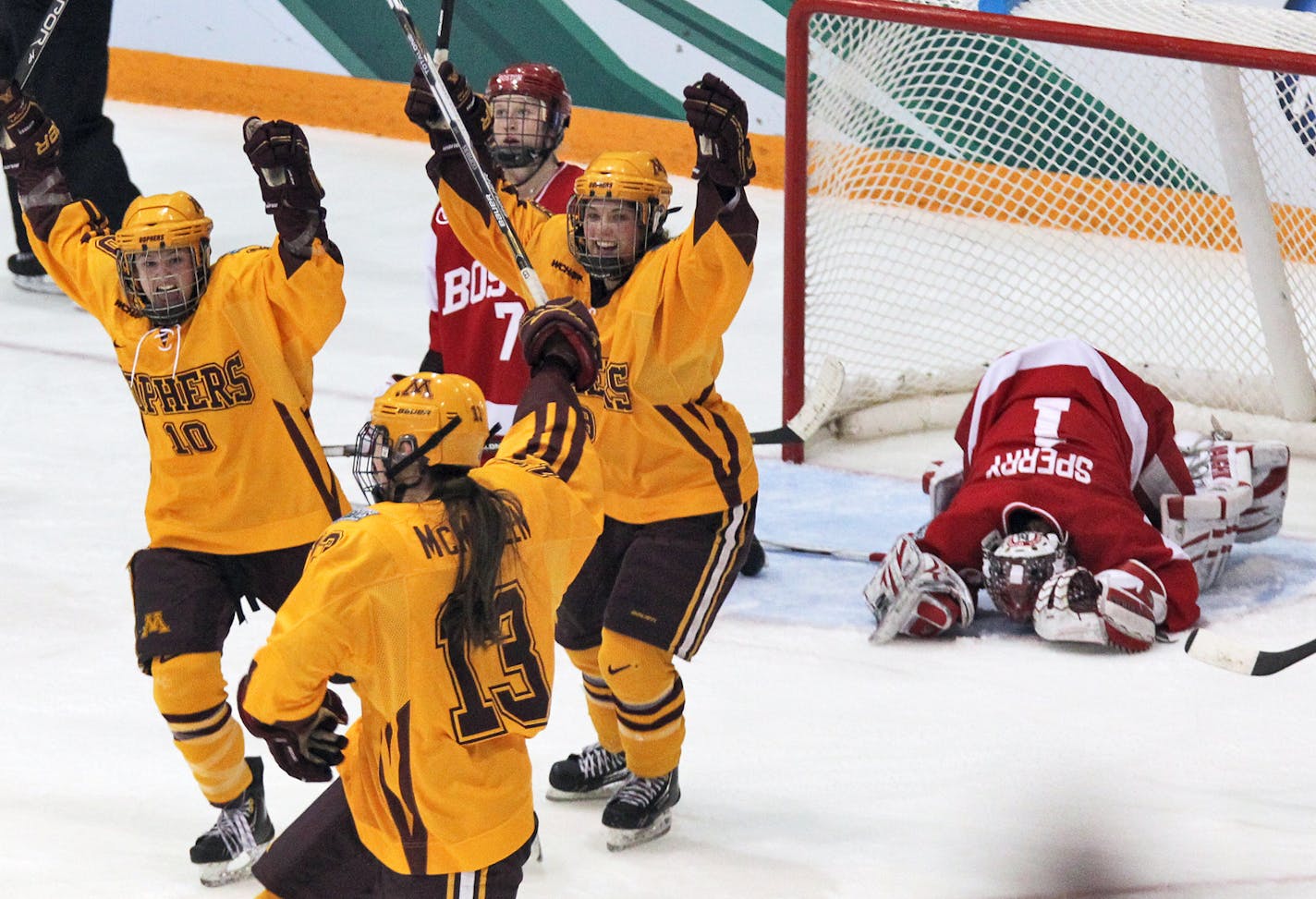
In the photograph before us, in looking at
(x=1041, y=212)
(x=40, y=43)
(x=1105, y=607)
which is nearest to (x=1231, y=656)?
(x=1105, y=607)

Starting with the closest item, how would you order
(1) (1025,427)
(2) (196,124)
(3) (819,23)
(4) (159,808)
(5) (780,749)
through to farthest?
(4) (159,808), (5) (780,749), (1) (1025,427), (3) (819,23), (2) (196,124)

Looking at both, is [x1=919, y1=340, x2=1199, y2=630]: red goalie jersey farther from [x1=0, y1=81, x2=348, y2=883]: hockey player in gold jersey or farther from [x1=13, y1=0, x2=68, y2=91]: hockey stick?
[x1=13, y1=0, x2=68, y2=91]: hockey stick

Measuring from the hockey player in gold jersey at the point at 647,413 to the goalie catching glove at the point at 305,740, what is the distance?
3.06 feet

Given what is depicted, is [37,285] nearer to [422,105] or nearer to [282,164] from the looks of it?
[422,105]

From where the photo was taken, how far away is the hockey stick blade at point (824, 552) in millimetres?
4523

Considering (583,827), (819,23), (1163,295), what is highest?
(819,23)

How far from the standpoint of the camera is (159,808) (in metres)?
3.35

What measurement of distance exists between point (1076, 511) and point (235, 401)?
1898mm

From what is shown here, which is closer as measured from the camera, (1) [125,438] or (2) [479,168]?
(2) [479,168]

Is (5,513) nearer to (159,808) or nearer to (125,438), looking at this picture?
(125,438)

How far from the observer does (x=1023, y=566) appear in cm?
403

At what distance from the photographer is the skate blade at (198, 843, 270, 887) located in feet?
10.1

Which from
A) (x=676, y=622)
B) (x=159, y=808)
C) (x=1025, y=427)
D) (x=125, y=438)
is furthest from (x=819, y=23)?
(x=159, y=808)

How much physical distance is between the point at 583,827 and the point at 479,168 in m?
1.11
